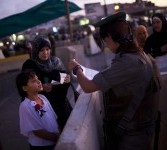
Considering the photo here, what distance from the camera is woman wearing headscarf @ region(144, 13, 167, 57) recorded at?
6020mm

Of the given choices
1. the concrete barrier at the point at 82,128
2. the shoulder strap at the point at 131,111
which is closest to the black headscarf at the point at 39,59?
the concrete barrier at the point at 82,128

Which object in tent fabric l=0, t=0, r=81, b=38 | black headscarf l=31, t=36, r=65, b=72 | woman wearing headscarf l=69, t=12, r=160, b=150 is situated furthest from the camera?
tent fabric l=0, t=0, r=81, b=38

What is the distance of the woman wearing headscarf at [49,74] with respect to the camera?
4.27m

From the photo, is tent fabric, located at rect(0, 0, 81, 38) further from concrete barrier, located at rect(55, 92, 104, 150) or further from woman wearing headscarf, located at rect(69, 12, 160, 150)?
woman wearing headscarf, located at rect(69, 12, 160, 150)

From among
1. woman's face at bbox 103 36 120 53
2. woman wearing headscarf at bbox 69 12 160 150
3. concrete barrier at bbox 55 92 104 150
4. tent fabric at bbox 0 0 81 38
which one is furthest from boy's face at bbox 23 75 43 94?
tent fabric at bbox 0 0 81 38

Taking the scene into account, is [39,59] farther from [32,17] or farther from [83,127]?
[32,17]

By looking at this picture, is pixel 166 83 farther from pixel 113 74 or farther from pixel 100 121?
pixel 113 74


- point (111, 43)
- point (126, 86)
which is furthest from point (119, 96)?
point (111, 43)

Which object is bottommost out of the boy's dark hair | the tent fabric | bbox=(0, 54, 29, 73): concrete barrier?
bbox=(0, 54, 29, 73): concrete barrier

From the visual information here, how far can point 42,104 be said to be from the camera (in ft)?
11.8

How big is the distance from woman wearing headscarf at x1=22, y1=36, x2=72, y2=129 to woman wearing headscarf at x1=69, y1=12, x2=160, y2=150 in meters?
1.17

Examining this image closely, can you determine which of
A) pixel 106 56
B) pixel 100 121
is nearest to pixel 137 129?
pixel 100 121

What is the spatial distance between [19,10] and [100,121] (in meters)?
8.19

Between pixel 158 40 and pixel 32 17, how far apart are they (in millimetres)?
6052
